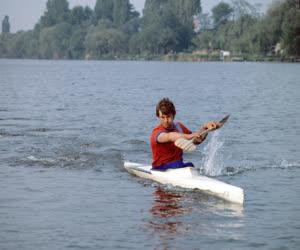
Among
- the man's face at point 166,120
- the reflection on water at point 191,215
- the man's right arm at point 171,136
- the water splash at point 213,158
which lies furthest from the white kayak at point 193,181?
the water splash at point 213,158

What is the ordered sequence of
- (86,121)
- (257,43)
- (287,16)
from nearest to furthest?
(86,121)
(287,16)
(257,43)

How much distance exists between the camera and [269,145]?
23.3m

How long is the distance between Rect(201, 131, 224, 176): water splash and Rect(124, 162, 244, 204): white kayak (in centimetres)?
210

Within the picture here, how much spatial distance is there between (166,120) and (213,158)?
5.71 meters

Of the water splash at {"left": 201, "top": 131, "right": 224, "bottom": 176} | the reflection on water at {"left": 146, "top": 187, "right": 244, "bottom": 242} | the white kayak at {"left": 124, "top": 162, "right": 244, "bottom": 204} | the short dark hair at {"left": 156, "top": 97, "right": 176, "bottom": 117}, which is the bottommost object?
the water splash at {"left": 201, "top": 131, "right": 224, "bottom": 176}

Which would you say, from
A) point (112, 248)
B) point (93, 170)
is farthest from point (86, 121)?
point (112, 248)

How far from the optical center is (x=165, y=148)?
15414 millimetres

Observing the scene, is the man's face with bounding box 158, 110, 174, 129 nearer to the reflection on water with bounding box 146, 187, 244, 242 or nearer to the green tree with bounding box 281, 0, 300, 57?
the reflection on water with bounding box 146, 187, 244, 242

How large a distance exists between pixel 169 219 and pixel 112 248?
1897 millimetres

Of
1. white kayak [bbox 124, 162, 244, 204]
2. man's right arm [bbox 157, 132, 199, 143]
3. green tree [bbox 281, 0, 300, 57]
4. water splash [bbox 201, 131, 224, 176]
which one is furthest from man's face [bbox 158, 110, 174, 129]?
green tree [bbox 281, 0, 300, 57]

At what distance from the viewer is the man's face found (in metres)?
14.7

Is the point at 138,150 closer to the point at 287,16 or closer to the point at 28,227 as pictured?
the point at 28,227

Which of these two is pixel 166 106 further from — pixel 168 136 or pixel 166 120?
pixel 168 136

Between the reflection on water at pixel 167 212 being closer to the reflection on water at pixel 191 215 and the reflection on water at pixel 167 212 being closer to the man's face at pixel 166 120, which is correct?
the reflection on water at pixel 191 215
